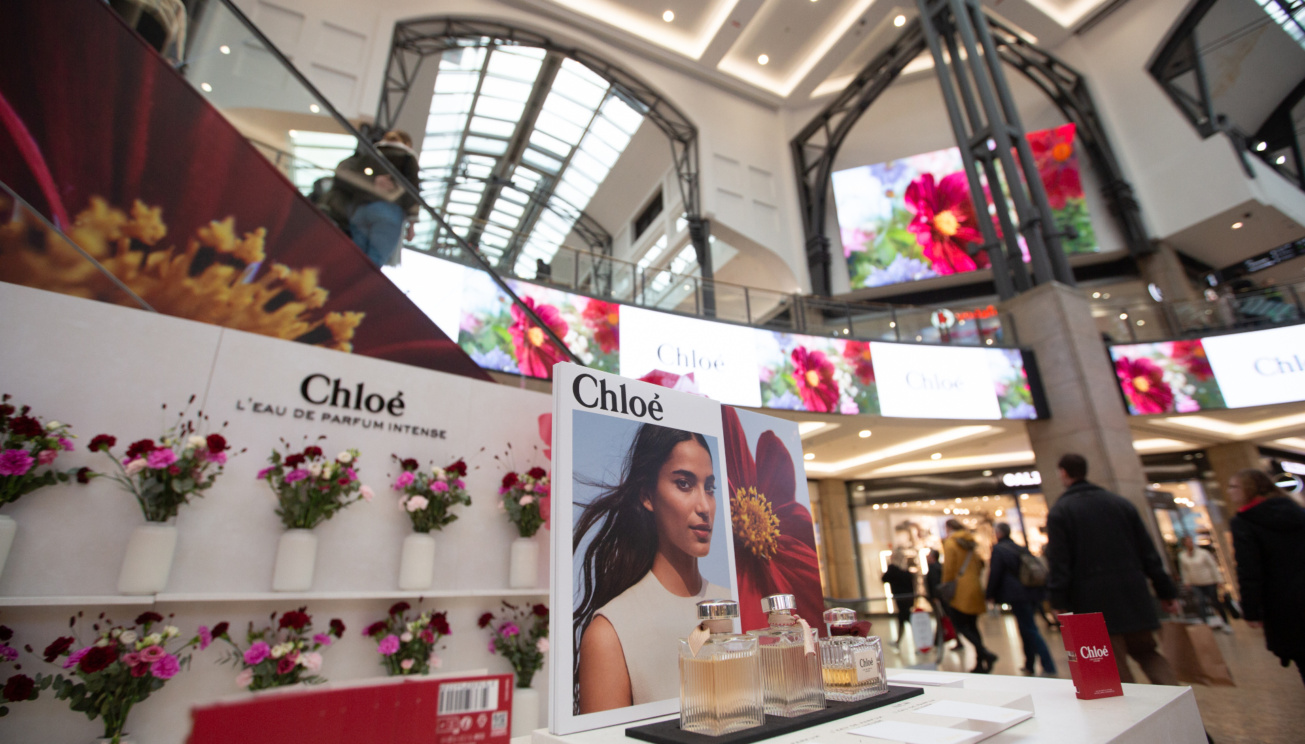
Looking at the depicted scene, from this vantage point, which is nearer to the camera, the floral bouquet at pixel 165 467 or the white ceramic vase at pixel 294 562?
the floral bouquet at pixel 165 467

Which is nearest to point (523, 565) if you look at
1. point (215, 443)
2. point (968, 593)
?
point (215, 443)

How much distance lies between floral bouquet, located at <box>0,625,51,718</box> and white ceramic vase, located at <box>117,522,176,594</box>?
244mm

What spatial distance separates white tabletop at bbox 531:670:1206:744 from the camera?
3.04ft

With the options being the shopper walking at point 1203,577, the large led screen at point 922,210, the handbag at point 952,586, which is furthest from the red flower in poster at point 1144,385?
the large led screen at point 922,210

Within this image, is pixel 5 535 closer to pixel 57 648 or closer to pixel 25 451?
pixel 25 451

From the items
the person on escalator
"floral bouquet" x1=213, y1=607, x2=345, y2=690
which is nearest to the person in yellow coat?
"floral bouquet" x1=213, y1=607, x2=345, y2=690

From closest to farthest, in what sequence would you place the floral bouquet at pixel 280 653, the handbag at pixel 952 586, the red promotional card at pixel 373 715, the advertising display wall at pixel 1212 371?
the red promotional card at pixel 373 715
the floral bouquet at pixel 280 653
the handbag at pixel 952 586
the advertising display wall at pixel 1212 371

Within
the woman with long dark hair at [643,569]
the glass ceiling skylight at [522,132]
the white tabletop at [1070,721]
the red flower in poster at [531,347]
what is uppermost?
the glass ceiling skylight at [522,132]

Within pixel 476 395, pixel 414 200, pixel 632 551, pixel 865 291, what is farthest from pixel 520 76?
pixel 632 551

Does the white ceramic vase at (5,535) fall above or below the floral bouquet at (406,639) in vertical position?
above

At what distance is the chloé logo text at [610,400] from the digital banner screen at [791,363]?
14.9ft

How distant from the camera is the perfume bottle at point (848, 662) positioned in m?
1.17

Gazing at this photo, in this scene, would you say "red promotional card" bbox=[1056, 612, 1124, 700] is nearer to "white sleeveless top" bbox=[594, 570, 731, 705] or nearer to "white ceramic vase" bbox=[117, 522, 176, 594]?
"white sleeveless top" bbox=[594, 570, 731, 705]

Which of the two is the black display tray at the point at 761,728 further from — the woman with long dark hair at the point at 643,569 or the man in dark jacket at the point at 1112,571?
the man in dark jacket at the point at 1112,571
